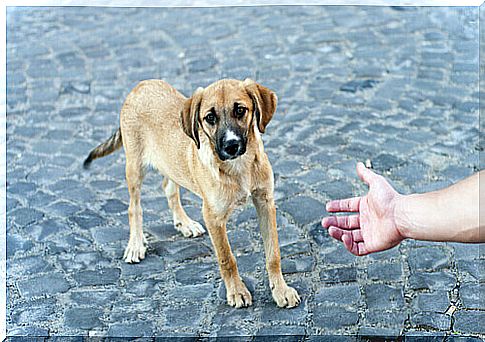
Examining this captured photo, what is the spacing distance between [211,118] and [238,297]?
1.37 m

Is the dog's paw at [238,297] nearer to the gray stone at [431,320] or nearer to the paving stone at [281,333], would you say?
the paving stone at [281,333]

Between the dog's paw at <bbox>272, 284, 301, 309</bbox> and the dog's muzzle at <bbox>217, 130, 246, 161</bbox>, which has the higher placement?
the dog's muzzle at <bbox>217, 130, 246, 161</bbox>

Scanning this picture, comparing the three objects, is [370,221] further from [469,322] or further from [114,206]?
[114,206]

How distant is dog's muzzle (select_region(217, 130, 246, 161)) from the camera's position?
4.86 m

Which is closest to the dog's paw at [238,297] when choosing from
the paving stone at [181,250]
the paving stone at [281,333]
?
the paving stone at [281,333]

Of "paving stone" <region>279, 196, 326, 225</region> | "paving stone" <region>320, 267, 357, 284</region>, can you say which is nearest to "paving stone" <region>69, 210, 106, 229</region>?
"paving stone" <region>279, 196, 326, 225</region>

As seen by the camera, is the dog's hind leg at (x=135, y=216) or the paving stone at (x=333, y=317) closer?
the paving stone at (x=333, y=317)

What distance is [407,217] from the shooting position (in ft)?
12.8

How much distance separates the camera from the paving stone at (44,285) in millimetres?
5891

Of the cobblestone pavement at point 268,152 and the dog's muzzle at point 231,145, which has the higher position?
the dog's muzzle at point 231,145

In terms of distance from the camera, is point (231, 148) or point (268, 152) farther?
point (268, 152)

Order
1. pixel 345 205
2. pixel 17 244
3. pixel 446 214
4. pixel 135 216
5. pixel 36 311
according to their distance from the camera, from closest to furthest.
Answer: pixel 446 214 < pixel 345 205 < pixel 36 311 < pixel 135 216 < pixel 17 244

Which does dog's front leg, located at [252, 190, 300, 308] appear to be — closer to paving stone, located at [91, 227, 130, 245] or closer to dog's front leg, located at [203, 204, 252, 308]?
dog's front leg, located at [203, 204, 252, 308]

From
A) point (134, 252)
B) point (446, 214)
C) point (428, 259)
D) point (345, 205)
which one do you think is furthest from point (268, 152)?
point (446, 214)
